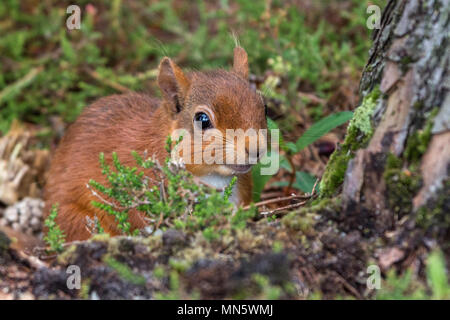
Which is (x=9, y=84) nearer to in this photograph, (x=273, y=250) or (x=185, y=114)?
(x=185, y=114)

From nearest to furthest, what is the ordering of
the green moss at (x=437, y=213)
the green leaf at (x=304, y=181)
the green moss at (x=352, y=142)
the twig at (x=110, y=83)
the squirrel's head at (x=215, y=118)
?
1. the green moss at (x=437, y=213)
2. the green moss at (x=352, y=142)
3. the squirrel's head at (x=215, y=118)
4. the green leaf at (x=304, y=181)
5. the twig at (x=110, y=83)

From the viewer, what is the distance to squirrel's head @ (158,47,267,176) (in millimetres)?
2992

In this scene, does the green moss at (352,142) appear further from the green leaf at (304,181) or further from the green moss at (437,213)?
the green leaf at (304,181)

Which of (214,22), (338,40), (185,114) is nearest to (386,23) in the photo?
(185,114)

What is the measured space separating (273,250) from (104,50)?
4.57 meters

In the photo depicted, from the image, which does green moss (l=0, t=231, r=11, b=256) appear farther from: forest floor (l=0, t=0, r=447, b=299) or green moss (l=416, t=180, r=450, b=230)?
green moss (l=416, t=180, r=450, b=230)

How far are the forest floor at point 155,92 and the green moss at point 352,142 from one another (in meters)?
0.12

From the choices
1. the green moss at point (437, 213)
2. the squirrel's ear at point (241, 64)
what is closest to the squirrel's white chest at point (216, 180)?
the squirrel's ear at point (241, 64)

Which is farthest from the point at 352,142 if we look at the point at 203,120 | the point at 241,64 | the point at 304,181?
the point at 241,64

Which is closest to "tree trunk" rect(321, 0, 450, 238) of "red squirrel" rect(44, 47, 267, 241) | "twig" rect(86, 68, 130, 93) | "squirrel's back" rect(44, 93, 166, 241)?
"red squirrel" rect(44, 47, 267, 241)

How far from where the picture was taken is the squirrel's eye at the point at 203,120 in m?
3.13

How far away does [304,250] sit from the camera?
2270 mm

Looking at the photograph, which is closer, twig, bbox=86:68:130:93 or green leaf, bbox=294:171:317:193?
green leaf, bbox=294:171:317:193

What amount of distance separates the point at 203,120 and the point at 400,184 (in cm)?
133
